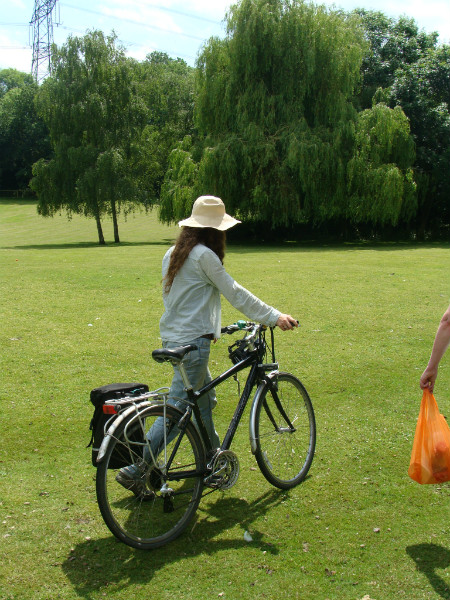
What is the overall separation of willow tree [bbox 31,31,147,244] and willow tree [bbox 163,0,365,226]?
8751 millimetres

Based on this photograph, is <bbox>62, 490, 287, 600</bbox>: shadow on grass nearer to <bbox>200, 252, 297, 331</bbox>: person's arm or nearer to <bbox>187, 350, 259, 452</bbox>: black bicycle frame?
<bbox>187, 350, 259, 452</bbox>: black bicycle frame

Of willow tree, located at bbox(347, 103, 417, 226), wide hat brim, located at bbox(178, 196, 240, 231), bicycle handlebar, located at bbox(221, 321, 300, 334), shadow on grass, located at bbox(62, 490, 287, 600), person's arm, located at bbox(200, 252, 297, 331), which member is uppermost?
willow tree, located at bbox(347, 103, 417, 226)

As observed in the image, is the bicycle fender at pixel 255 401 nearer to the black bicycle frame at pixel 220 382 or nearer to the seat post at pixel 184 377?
the black bicycle frame at pixel 220 382

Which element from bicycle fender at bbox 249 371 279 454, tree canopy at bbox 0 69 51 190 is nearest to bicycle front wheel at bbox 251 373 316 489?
bicycle fender at bbox 249 371 279 454

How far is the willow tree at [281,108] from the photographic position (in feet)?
103

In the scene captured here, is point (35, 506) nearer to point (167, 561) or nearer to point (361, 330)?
point (167, 561)

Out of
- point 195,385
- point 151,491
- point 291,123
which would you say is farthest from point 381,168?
point 151,491

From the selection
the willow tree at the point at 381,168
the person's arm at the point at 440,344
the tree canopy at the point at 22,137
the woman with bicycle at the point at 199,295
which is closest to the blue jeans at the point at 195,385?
the woman with bicycle at the point at 199,295

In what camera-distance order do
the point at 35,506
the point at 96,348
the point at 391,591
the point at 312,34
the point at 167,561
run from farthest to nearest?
the point at 312,34, the point at 96,348, the point at 35,506, the point at 167,561, the point at 391,591

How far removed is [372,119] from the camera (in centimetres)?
3288

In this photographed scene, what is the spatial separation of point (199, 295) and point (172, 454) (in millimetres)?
1109

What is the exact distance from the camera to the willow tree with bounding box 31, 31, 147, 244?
128ft

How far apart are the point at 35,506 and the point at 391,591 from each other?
8.14 feet

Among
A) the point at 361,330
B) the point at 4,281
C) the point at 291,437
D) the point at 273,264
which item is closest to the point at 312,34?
the point at 273,264
